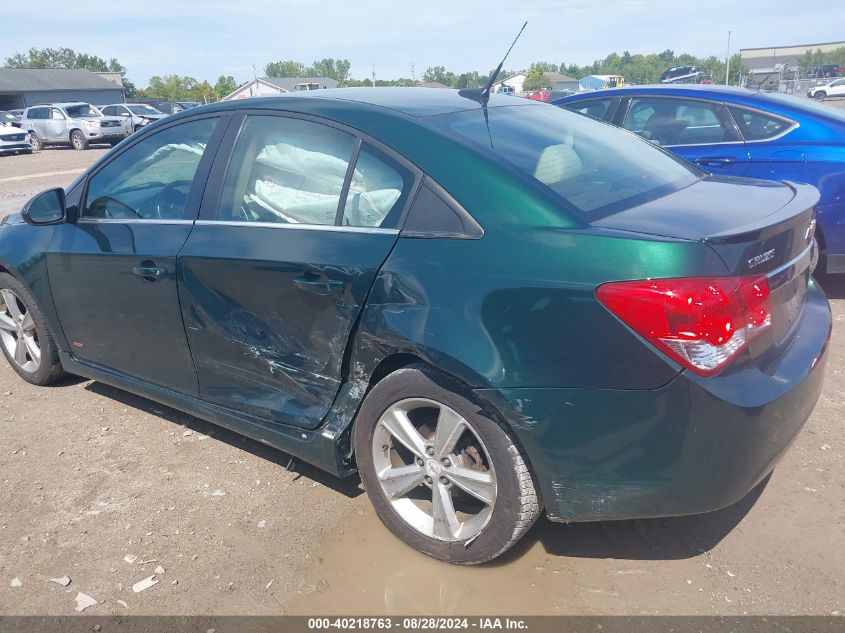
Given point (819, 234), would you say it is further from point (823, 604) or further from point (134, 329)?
point (134, 329)

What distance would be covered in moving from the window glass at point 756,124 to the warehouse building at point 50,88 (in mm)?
66235

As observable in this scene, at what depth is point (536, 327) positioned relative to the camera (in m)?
2.39

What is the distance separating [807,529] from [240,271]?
8.19 ft

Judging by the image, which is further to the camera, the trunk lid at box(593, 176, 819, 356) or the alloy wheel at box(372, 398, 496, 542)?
the alloy wheel at box(372, 398, 496, 542)

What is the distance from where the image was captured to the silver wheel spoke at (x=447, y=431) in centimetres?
265

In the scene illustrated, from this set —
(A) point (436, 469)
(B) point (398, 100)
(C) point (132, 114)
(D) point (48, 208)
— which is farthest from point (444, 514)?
(C) point (132, 114)

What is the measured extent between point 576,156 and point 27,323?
3.40m

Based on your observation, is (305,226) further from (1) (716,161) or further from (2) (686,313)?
(1) (716,161)

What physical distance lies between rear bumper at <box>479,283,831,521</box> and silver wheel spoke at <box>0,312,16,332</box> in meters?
3.47

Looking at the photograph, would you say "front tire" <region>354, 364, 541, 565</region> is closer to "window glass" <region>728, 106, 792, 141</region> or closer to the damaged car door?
the damaged car door

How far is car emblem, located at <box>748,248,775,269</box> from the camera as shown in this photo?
2361 mm

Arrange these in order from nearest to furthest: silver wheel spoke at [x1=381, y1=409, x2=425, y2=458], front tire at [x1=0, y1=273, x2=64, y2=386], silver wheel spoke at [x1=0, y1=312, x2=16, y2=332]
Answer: silver wheel spoke at [x1=381, y1=409, x2=425, y2=458]
front tire at [x1=0, y1=273, x2=64, y2=386]
silver wheel spoke at [x1=0, y1=312, x2=16, y2=332]

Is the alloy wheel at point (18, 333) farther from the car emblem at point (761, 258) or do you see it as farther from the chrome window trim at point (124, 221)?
the car emblem at point (761, 258)

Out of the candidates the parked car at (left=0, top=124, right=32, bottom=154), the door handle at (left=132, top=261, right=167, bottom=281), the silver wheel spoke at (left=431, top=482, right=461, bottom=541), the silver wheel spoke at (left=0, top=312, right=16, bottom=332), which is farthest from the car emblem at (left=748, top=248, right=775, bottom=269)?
the parked car at (left=0, top=124, right=32, bottom=154)
